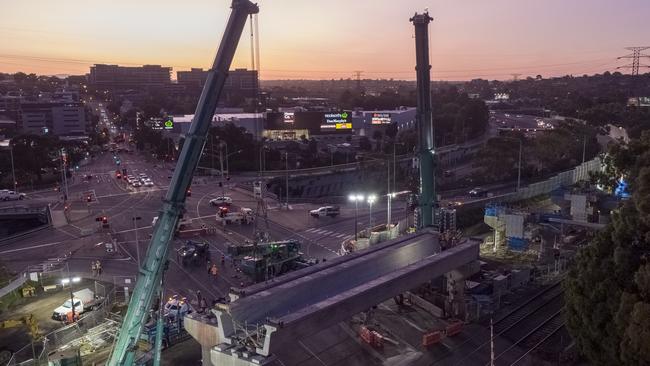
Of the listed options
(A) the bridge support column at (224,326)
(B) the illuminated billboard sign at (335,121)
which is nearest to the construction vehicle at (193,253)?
(A) the bridge support column at (224,326)

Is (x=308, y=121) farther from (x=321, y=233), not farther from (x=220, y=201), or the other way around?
(x=321, y=233)

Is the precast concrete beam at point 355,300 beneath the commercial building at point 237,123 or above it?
beneath

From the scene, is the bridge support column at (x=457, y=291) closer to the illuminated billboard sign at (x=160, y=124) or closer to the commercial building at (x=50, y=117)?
the illuminated billboard sign at (x=160, y=124)

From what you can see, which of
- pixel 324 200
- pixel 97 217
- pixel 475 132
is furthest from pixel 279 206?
pixel 475 132

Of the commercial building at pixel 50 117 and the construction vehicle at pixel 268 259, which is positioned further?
the commercial building at pixel 50 117

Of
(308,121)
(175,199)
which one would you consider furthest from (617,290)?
(308,121)

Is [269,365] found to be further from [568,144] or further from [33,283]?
[568,144]

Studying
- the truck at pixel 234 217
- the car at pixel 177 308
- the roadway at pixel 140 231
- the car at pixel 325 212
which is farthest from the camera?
the car at pixel 325 212

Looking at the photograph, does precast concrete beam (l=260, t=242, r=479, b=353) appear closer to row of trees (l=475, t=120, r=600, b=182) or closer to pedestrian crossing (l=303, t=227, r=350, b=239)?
pedestrian crossing (l=303, t=227, r=350, b=239)
